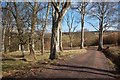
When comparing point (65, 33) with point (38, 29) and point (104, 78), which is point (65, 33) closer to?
point (38, 29)

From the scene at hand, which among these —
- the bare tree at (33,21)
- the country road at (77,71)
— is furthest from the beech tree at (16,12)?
the country road at (77,71)

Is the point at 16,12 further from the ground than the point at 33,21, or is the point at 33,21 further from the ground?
the point at 16,12

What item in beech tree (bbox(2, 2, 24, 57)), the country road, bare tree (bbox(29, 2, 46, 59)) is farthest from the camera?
bare tree (bbox(29, 2, 46, 59))

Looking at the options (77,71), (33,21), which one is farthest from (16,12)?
(77,71)

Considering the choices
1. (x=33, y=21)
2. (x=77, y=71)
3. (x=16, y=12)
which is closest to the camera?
(x=77, y=71)

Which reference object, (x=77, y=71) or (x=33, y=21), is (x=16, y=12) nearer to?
(x=33, y=21)

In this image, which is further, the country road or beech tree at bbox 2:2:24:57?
beech tree at bbox 2:2:24:57

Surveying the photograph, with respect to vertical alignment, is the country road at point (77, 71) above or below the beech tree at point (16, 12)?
below

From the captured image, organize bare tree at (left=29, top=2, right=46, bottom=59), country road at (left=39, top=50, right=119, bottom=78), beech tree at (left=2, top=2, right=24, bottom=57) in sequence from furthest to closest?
bare tree at (left=29, top=2, right=46, bottom=59)
beech tree at (left=2, top=2, right=24, bottom=57)
country road at (left=39, top=50, right=119, bottom=78)

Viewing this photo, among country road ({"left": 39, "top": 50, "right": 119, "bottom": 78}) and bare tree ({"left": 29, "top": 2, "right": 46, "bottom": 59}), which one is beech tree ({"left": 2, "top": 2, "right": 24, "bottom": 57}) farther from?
country road ({"left": 39, "top": 50, "right": 119, "bottom": 78})

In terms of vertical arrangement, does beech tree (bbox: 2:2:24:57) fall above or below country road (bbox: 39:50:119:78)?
above

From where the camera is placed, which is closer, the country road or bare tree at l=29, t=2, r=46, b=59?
the country road

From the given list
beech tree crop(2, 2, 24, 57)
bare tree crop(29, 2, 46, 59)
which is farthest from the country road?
bare tree crop(29, 2, 46, 59)

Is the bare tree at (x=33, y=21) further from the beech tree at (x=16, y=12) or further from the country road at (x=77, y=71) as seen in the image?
the country road at (x=77, y=71)
